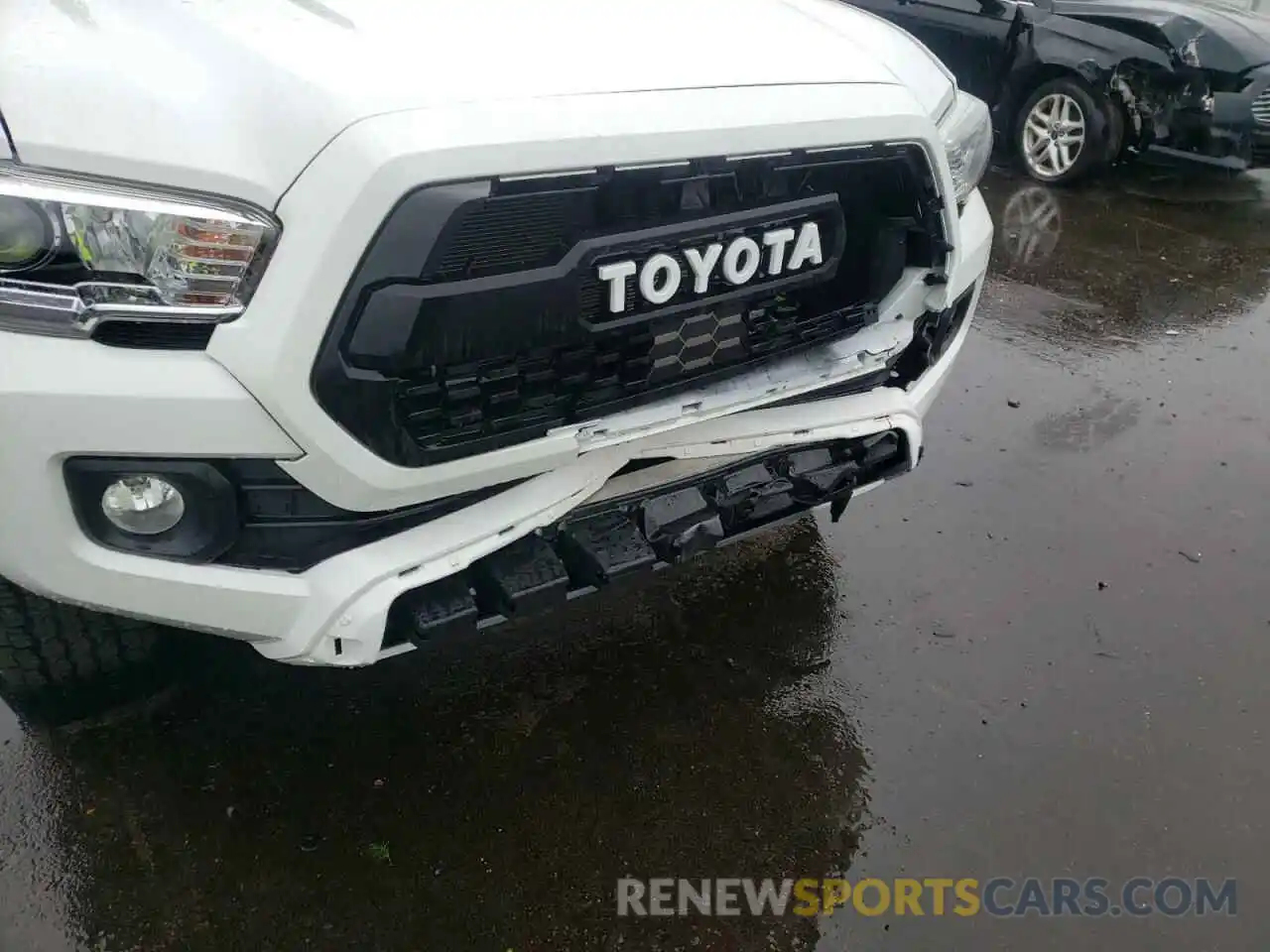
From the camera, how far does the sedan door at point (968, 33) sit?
667 centimetres

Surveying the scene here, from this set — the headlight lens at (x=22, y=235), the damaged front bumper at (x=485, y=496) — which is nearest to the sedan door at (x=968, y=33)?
the damaged front bumper at (x=485, y=496)

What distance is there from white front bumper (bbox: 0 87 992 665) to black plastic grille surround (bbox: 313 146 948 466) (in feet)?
0.13

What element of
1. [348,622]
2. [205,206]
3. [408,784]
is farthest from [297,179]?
[408,784]

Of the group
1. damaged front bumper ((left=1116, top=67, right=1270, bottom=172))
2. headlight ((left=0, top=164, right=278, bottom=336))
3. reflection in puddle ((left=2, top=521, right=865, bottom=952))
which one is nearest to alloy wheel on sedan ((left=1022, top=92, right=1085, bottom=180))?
damaged front bumper ((left=1116, top=67, right=1270, bottom=172))

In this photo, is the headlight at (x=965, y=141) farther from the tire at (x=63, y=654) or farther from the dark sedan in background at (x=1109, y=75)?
the dark sedan in background at (x=1109, y=75)

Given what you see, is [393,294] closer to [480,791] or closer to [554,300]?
[554,300]

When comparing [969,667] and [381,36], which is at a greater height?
[381,36]

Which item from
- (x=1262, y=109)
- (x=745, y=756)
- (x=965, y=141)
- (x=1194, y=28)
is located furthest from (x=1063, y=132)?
(x=745, y=756)

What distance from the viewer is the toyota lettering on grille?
1753mm

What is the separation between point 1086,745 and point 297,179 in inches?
87.0

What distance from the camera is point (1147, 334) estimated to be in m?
4.75

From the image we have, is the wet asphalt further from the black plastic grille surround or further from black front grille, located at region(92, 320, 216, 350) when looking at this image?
black front grille, located at region(92, 320, 216, 350)

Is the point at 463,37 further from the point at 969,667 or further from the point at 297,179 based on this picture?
the point at 969,667

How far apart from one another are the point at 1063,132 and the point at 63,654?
258 inches
